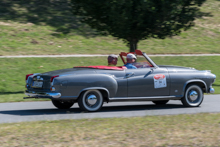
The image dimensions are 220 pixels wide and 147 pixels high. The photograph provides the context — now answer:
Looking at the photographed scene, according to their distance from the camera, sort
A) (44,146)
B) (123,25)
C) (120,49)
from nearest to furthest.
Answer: (44,146) → (123,25) → (120,49)

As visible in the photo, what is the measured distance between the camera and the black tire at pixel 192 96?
32.1 ft

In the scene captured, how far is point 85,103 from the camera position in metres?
8.65

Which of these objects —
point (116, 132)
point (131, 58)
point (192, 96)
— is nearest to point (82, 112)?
point (131, 58)

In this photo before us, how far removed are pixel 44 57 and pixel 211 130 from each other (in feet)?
45.2

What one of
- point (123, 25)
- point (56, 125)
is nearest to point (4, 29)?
point (123, 25)

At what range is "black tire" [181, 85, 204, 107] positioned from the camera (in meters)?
9.77

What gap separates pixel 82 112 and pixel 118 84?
1.07m

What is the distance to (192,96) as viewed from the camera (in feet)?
32.2

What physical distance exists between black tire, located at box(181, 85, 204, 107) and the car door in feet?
2.10

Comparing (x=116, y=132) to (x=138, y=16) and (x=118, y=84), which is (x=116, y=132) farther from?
(x=138, y=16)

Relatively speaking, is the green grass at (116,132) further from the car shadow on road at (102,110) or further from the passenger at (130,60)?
the passenger at (130,60)

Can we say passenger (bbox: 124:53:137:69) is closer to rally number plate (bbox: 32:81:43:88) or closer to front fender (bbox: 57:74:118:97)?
front fender (bbox: 57:74:118:97)

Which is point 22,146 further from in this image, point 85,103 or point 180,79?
point 180,79

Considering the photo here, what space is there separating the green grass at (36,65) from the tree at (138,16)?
1645mm
